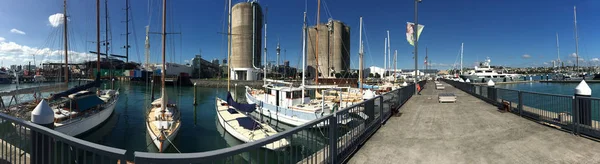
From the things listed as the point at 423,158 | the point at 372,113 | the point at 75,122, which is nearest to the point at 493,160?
the point at 423,158

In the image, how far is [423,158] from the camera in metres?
4.59

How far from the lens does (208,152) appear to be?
6.73 feet

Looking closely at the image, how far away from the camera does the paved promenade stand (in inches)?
179

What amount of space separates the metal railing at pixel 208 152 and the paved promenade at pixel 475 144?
0.46m

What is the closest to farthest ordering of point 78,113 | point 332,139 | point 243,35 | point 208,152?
point 208,152, point 332,139, point 78,113, point 243,35

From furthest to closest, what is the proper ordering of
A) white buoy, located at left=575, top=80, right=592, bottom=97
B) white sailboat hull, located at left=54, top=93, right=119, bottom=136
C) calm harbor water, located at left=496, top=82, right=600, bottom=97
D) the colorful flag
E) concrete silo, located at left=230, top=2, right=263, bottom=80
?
concrete silo, located at left=230, top=2, right=263, bottom=80 < calm harbor water, located at left=496, top=82, right=600, bottom=97 < the colorful flag < white sailboat hull, located at left=54, top=93, right=119, bottom=136 < white buoy, located at left=575, top=80, right=592, bottom=97

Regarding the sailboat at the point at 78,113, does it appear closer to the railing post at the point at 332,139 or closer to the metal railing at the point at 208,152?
the metal railing at the point at 208,152

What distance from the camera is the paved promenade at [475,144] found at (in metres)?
4.54

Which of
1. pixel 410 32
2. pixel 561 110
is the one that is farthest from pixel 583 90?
pixel 410 32

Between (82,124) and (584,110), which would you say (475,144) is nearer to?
(584,110)

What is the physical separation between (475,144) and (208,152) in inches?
237

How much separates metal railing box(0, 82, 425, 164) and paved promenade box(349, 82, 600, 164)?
0.46 meters

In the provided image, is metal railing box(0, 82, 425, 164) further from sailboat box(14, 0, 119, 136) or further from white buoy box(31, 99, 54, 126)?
sailboat box(14, 0, 119, 136)

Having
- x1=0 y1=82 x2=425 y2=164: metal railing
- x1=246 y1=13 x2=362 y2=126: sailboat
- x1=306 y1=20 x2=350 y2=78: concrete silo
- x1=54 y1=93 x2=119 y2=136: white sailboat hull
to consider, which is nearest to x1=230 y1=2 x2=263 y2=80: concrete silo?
x1=306 y1=20 x2=350 y2=78: concrete silo
